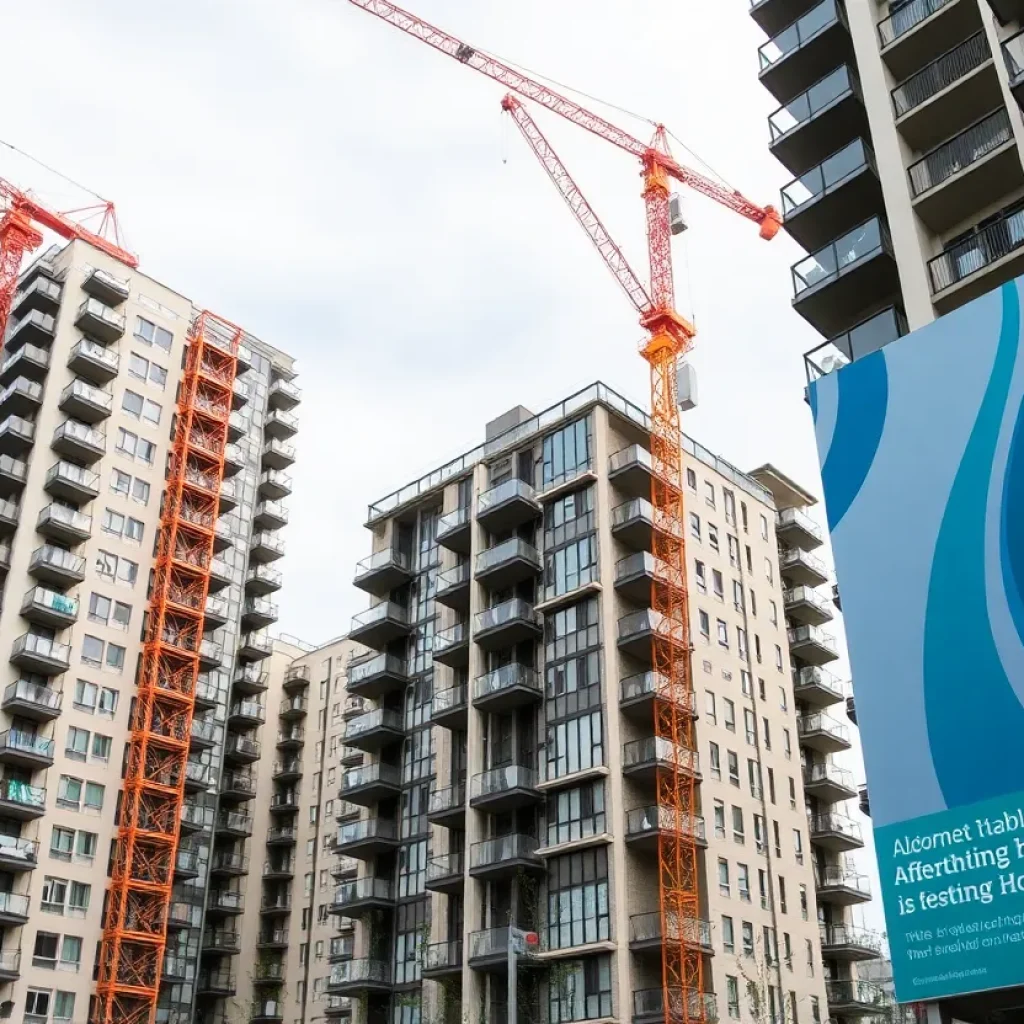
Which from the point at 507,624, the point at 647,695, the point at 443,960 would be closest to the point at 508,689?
the point at 507,624

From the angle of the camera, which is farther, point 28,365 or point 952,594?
point 28,365

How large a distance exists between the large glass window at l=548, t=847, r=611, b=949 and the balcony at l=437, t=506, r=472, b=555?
20.5m

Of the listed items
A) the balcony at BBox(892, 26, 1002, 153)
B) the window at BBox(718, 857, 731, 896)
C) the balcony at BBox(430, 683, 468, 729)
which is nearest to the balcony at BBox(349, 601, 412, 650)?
the balcony at BBox(430, 683, 468, 729)

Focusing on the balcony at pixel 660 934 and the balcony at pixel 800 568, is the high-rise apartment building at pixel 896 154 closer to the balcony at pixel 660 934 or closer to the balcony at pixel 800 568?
the balcony at pixel 660 934

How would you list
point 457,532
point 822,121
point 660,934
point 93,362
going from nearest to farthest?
point 822,121 → point 660,934 → point 457,532 → point 93,362

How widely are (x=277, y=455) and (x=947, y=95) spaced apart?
71.1 metres

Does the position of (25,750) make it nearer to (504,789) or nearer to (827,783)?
(504,789)

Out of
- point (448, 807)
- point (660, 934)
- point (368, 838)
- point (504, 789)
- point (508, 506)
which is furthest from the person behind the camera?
point (368, 838)

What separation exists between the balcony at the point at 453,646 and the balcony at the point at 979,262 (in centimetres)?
4004

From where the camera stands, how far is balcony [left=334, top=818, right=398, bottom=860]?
73750 mm

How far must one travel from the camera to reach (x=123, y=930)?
2953 inches

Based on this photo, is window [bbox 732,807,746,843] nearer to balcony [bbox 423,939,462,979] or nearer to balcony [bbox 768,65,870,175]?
balcony [bbox 423,939,462,979]

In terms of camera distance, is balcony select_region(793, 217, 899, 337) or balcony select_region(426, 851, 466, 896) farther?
balcony select_region(426, 851, 466, 896)

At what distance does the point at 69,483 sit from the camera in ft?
267
